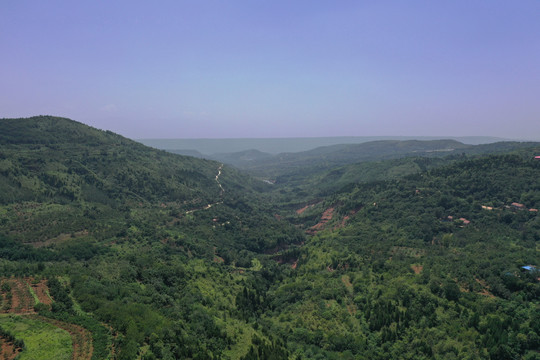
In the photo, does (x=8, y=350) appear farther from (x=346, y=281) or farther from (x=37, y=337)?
(x=346, y=281)

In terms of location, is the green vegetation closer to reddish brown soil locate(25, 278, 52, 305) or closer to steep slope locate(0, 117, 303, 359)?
steep slope locate(0, 117, 303, 359)

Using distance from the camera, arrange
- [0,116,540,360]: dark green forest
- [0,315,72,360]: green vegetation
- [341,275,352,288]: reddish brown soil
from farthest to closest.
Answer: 1. [341,275,352,288]: reddish brown soil
2. [0,116,540,360]: dark green forest
3. [0,315,72,360]: green vegetation

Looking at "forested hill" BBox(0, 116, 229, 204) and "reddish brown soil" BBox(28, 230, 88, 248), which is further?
"forested hill" BBox(0, 116, 229, 204)

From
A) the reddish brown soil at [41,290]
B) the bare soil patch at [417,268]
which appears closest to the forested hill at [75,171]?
the reddish brown soil at [41,290]

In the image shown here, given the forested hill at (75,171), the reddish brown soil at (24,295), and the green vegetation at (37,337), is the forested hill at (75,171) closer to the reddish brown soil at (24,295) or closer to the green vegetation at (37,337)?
the reddish brown soil at (24,295)

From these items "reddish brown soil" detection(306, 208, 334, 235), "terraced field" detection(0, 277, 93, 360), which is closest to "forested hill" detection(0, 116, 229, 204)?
"reddish brown soil" detection(306, 208, 334, 235)

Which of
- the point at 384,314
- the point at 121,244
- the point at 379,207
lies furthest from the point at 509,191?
the point at 121,244

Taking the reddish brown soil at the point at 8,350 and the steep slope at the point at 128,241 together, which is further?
the steep slope at the point at 128,241
